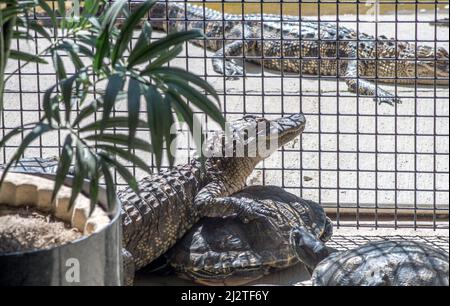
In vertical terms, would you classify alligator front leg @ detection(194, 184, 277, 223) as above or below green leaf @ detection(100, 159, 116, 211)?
below

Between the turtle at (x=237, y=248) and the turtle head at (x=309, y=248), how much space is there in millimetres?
74

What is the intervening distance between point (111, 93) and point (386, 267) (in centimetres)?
148

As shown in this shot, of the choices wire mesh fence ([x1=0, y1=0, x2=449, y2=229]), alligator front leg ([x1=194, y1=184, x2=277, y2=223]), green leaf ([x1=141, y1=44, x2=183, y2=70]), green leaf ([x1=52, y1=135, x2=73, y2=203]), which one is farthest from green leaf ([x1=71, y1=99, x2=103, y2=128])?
alligator front leg ([x1=194, y1=184, x2=277, y2=223])

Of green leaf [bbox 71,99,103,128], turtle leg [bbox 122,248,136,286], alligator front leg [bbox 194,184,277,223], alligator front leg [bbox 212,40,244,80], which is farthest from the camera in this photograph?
alligator front leg [bbox 212,40,244,80]

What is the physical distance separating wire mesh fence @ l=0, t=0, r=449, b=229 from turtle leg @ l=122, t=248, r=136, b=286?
33.9 inches

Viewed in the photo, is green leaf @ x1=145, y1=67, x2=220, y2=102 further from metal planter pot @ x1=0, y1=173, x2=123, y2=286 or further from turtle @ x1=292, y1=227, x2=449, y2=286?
turtle @ x1=292, y1=227, x2=449, y2=286

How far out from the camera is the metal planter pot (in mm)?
3153

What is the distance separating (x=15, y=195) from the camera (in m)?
3.89

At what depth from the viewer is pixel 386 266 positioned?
4.01 meters

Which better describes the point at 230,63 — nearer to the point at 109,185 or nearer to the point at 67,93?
the point at 109,185
